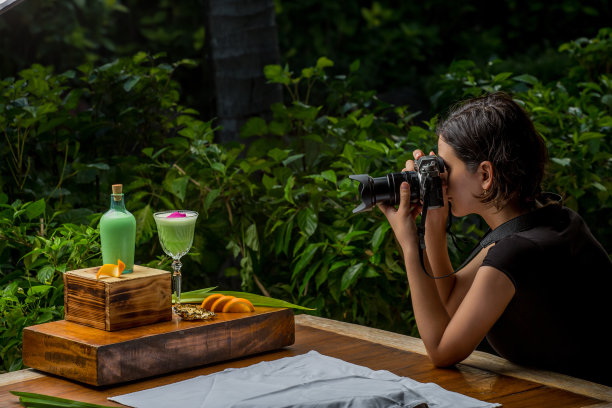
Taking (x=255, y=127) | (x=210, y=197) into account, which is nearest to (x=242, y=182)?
(x=210, y=197)

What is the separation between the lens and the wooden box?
6.89ft

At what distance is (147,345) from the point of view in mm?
2070

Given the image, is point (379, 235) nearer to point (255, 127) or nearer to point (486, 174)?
point (486, 174)

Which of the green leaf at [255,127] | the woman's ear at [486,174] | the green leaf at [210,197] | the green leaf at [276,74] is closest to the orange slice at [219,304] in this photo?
the woman's ear at [486,174]

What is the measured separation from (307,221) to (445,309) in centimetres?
95

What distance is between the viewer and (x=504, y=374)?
7.06 ft

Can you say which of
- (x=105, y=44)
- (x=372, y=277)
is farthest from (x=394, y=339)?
(x=105, y=44)

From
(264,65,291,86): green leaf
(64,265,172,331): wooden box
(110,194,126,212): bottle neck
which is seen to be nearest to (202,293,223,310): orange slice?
(64,265,172,331): wooden box

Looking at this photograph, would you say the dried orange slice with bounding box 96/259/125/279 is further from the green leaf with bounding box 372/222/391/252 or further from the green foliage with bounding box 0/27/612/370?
the green leaf with bounding box 372/222/391/252

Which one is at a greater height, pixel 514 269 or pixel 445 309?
pixel 514 269

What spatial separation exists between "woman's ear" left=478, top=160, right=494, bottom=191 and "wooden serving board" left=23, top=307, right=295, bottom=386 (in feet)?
2.10

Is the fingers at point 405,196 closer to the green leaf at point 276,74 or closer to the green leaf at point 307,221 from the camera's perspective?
the green leaf at point 307,221

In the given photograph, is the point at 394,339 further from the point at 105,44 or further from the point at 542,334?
the point at 105,44

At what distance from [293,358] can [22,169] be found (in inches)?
68.0
